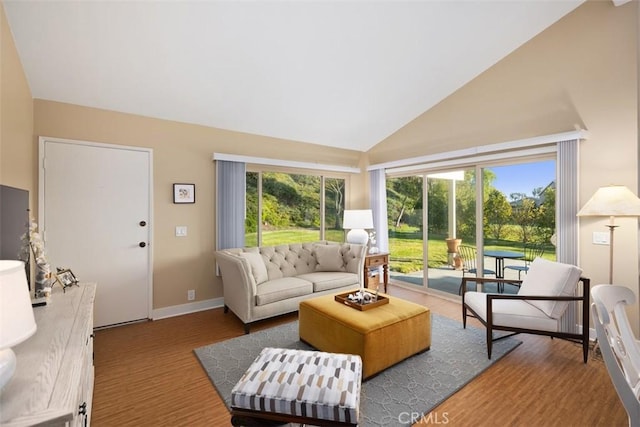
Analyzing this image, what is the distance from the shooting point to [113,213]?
10.9 ft

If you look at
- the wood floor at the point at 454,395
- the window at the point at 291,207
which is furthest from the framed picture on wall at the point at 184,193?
the wood floor at the point at 454,395

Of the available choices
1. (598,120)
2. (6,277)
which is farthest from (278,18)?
(598,120)

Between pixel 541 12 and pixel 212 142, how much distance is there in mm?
4108

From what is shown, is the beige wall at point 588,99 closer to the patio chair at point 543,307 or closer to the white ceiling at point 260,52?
the white ceiling at point 260,52

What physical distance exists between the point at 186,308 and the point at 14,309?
3.09m

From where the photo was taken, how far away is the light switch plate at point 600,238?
9.62 ft

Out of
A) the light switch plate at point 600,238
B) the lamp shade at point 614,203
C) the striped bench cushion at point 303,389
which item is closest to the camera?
the striped bench cushion at point 303,389

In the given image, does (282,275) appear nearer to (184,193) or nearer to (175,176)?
(184,193)

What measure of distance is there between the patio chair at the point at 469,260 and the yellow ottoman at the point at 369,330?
1843 mm

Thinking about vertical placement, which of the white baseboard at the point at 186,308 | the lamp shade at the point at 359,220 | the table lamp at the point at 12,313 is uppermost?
the lamp shade at the point at 359,220

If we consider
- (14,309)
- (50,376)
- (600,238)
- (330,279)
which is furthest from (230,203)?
(600,238)

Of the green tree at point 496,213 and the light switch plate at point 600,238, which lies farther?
the green tree at point 496,213

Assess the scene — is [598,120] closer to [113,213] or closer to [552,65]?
[552,65]

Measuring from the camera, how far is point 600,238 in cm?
297
